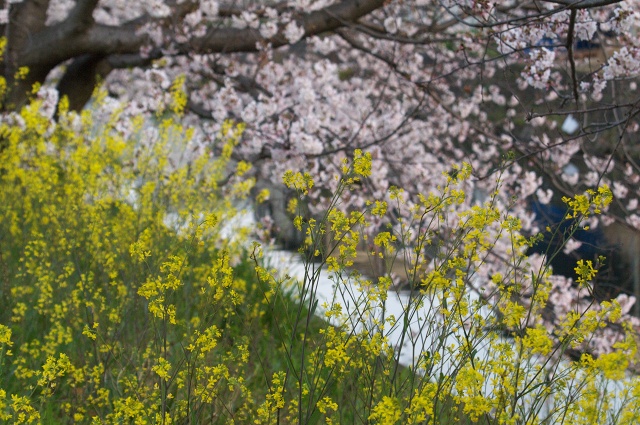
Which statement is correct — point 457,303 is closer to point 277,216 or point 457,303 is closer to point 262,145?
point 262,145

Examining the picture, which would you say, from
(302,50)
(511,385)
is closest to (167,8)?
(302,50)

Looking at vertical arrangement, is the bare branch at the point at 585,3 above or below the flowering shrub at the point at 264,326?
above

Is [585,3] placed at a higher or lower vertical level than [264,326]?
higher

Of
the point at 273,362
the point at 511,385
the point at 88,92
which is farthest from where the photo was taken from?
the point at 88,92

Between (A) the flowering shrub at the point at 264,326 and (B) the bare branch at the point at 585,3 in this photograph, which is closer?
(A) the flowering shrub at the point at 264,326

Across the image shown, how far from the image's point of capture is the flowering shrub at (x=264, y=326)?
2.44m

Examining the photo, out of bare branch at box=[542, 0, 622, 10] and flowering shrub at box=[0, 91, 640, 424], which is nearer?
flowering shrub at box=[0, 91, 640, 424]

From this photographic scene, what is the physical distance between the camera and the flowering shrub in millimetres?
2439

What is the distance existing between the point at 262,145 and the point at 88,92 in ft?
9.19

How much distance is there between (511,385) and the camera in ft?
7.56

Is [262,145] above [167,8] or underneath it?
underneath

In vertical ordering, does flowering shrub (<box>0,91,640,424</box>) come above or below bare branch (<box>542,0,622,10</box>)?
below

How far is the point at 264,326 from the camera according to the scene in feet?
20.4

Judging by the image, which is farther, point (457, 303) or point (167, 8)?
point (167, 8)
